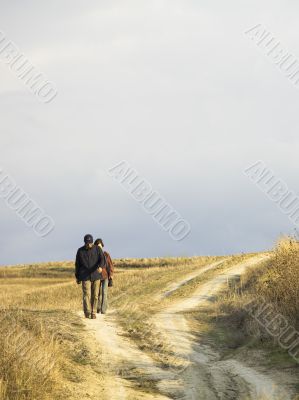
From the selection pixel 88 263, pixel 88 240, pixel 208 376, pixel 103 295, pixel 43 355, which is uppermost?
pixel 88 240

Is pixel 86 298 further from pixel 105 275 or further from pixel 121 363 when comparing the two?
pixel 121 363

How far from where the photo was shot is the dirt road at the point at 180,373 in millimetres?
10812

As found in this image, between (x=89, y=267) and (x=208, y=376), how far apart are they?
6346 mm

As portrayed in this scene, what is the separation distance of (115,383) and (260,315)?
673cm

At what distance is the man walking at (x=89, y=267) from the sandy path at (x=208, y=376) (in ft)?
6.03

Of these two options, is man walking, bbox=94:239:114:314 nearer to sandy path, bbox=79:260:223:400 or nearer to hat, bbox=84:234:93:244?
hat, bbox=84:234:93:244

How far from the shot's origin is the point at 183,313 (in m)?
21.1

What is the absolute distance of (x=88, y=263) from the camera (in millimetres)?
17797

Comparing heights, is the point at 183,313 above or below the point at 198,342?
above

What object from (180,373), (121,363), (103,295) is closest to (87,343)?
(121,363)

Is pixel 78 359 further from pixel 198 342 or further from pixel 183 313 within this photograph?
pixel 183 313

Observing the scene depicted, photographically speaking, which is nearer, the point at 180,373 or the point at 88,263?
the point at 180,373

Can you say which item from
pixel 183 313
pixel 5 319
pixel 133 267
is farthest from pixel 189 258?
pixel 5 319

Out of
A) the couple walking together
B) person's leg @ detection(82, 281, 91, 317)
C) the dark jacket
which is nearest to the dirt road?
person's leg @ detection(82, 281, 91, 317)
